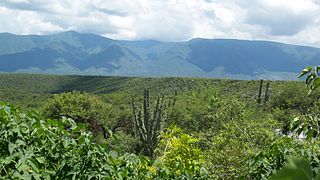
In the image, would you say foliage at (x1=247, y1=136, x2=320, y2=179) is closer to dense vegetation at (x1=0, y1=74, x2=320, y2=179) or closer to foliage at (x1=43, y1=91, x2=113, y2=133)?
dense vegetation at (x1=0, y1=74, x2=320, y2=179)

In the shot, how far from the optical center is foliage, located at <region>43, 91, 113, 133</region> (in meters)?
33.5

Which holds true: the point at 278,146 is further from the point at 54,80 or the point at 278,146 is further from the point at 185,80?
the point at 54,80

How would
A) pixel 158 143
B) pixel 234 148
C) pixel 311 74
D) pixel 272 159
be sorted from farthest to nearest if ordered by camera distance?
pixel 158 143 < pixel 234 148 < pixel 272 159 < pixel 311 74

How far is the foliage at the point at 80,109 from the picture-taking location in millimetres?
33469

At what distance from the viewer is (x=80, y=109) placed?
1346 inches

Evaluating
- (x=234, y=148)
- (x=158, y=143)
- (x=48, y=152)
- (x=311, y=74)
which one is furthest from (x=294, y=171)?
(x=158, y=143)

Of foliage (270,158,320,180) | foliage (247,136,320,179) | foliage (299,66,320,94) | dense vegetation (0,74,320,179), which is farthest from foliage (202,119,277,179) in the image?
foliage (270,158,320,180)

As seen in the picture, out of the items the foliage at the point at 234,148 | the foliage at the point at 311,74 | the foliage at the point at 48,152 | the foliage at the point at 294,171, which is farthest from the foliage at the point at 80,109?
the foliage at the point at 294,171

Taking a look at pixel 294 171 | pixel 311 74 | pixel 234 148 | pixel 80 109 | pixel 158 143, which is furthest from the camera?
pixel 80 109

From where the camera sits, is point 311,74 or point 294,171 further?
point 311,74

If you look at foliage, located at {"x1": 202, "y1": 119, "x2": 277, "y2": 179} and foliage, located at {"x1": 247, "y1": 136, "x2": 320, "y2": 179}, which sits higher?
foliage, located at {"x1": 247, "y1": 136, "x2": 320, "y2": 179}

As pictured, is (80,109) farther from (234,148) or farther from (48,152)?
(48,152)

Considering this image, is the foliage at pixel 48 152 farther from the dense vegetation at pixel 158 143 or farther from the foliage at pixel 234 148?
the foliage at pixel 234 148

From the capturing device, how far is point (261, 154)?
340 cm
